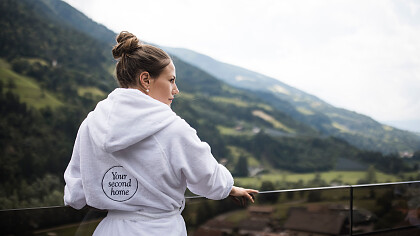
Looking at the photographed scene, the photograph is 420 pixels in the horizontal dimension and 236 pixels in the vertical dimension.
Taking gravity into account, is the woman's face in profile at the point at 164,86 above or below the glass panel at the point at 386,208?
above

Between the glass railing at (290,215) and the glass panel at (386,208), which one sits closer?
the glass railing at (290,215)

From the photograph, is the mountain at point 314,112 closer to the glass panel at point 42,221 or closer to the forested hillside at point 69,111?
the forested hillside at point 69,111

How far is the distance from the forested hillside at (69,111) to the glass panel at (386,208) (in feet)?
93.3

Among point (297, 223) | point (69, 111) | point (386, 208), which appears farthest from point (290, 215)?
point (69, 111)

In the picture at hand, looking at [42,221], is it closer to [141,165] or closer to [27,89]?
[141,165]

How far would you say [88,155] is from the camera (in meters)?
1.04

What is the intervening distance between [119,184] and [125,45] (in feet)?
1.27

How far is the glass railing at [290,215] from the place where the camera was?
163 cm

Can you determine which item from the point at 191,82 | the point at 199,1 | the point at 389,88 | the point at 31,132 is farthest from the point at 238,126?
the point at 199,1

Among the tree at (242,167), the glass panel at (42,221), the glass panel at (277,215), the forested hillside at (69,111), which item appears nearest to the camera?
the glass panel at (42,221)

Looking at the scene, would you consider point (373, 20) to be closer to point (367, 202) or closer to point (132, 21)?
point (132, 21)

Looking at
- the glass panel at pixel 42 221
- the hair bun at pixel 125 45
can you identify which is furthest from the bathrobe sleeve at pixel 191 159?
the glass panel at pixel 42 221

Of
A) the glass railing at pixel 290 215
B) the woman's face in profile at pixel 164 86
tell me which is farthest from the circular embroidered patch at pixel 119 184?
the glass railing at pixel 290 215

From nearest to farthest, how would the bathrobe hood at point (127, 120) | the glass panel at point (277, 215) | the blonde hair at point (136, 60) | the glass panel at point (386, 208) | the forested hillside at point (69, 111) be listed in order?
the bathrobe hood at point (127, 120) → the blonde hair at point (136, 60) → the glass panel at point (277, 215) → the glass panel at point (386, 208) → the forested hillside at point (69, 111)
